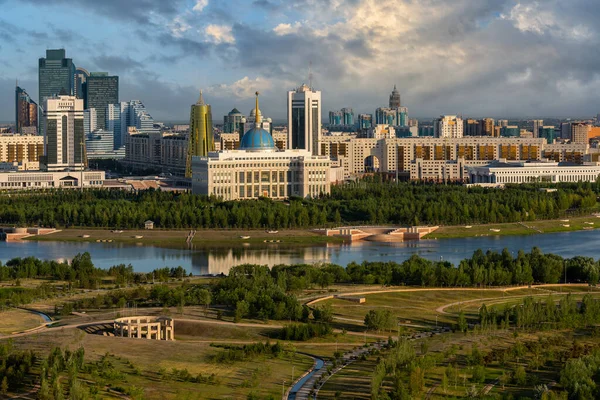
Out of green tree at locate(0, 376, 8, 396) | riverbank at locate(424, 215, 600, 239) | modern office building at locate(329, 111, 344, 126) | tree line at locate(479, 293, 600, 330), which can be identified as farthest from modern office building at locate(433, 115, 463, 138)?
green tree at locate(0, 376, 8, 396)

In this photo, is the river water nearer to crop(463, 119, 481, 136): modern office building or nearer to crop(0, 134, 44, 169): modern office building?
crop(0, 134, 44, 169): modern office building

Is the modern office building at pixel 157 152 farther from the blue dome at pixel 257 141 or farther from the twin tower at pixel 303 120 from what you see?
the blue dome at pixel 257 141

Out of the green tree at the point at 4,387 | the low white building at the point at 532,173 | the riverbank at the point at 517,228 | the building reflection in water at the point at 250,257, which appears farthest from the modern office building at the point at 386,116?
the green tree at the point at 4,387

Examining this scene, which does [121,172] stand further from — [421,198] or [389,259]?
[389,259]

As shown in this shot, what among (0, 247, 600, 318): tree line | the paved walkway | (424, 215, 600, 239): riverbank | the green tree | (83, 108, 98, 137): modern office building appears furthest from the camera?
(83, 108, 98, 137): modern office building

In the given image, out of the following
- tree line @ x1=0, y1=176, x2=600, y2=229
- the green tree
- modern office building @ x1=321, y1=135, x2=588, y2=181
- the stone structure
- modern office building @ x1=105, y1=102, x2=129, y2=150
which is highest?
modern office building @ x1=105, y1=102, x2=129, y2=150

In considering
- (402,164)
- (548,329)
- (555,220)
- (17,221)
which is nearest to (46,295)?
(548,329)

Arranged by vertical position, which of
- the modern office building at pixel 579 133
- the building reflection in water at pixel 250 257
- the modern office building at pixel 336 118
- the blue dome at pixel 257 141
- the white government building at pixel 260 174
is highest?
the modern office building at pixel 336 118
